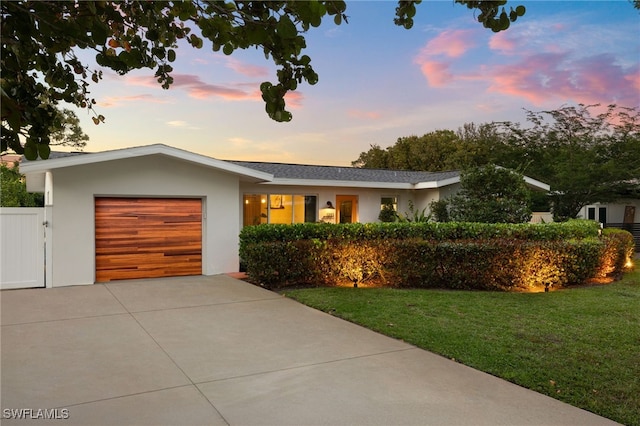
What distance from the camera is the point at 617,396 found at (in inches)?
158

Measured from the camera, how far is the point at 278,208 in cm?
1431

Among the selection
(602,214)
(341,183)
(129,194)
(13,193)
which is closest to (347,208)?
(341,183)

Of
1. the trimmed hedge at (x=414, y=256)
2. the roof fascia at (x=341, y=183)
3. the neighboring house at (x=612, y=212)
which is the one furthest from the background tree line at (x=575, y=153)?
the trimmed hedge at (x=414, y=256)

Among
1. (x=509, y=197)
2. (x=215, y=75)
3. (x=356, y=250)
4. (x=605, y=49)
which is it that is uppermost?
(x=605, y=49)

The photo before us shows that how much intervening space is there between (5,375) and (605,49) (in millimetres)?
16210

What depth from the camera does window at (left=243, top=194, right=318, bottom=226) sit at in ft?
45.7

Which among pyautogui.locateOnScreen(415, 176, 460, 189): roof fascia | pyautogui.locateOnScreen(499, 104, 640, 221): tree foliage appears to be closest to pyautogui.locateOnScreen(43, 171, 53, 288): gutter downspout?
pyautogui.locateOnScreen(415, 176, 460, 189): roof fascia

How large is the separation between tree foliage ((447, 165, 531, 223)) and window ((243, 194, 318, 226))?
4.86 meters

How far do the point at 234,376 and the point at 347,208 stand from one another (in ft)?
37.9

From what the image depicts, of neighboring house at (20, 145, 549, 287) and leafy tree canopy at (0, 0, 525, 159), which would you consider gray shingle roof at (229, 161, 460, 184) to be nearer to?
neighboring house at (20, 145, 549, 287)

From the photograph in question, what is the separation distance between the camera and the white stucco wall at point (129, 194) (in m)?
9.44

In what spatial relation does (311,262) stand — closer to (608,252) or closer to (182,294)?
(182,294)

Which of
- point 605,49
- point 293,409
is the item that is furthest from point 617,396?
point 605,49

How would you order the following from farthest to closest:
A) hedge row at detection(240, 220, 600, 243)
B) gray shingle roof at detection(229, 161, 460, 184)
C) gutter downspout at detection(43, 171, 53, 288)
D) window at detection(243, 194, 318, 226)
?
gray shingle roof at detection(229, 161, 460, 184)
window at detection(243, 194, 318, 226)
hedge row at detection(240, 220, 600, 243)
gutter downspout at detection(43, 171, 53, 288)
